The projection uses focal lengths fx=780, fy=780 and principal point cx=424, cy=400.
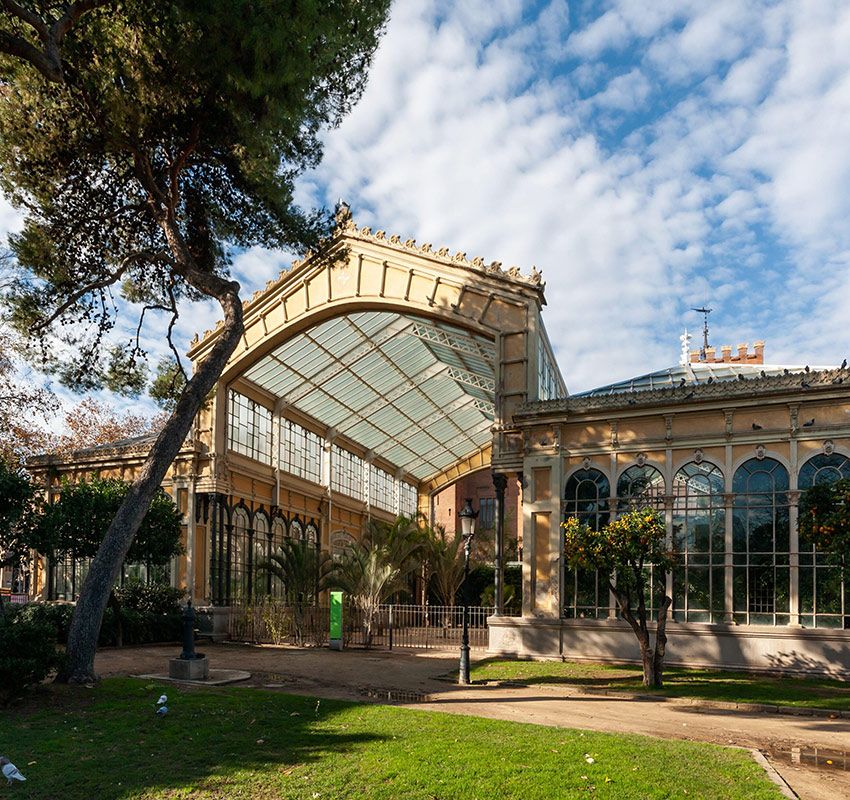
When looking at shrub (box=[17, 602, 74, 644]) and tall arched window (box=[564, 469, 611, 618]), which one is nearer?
tall arched window (box=[564, 469, 611, 618])

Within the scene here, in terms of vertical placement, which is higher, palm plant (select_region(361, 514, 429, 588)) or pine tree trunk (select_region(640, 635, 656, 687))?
palm plant (select_region(361, 514, 429, 588))

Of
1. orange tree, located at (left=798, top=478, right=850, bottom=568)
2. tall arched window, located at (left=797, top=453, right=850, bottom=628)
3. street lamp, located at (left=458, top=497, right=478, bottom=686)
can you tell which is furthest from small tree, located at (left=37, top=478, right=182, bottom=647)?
tall arched window, located at (left=797, top=453, right=850, bottom=628)

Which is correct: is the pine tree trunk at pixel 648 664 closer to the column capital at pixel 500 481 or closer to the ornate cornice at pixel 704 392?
the ornate cornice at pixel 704 392

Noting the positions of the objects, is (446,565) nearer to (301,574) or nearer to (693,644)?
(301,574)

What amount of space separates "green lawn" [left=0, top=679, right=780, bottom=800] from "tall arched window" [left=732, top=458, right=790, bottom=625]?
890cm

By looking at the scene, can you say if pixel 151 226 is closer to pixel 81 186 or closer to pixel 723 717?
pixel 81 186

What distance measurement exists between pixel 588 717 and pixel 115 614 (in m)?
15.1

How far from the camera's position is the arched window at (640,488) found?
1971 cm

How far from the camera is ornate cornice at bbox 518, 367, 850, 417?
59.0ft

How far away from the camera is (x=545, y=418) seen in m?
21.2

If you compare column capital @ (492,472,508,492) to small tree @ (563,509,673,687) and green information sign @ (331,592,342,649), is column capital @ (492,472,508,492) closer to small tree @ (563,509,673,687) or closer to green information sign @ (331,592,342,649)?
green information sign @ (331,592,342,649)

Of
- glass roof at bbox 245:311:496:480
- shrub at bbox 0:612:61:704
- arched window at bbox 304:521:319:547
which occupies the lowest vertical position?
shrub at bbox 0:612:61:704

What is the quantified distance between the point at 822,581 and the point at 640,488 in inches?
180

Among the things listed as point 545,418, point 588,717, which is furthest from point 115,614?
point 588,717
